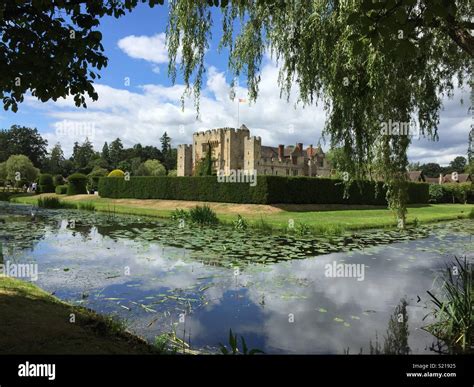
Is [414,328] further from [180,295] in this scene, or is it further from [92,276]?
[92,276]

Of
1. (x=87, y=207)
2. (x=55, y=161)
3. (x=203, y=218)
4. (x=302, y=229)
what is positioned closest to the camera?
(x=302, y=229)

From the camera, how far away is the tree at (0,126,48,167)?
95.8 metres

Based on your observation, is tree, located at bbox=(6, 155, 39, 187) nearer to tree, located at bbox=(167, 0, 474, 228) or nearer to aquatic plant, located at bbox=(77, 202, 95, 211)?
aquatic plant, located at bbox=(77, 202, 95, 211)

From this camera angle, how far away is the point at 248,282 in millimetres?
8227

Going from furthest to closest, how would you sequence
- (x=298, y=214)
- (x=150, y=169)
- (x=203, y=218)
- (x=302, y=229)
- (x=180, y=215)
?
(x=150, y=169), (x=298, y=214), (x=180, y=215), (x=203, y=218), (x=302, y=229)

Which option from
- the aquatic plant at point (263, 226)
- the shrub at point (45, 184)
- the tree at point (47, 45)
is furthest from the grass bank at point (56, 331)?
the shrub at point (45, 184)

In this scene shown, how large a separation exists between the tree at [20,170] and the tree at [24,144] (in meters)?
33.9

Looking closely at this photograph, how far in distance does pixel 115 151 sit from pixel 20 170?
50.2 metres

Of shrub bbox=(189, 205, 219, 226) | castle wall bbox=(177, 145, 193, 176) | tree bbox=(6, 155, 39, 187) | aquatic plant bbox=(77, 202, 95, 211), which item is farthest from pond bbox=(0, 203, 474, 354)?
tree bbox=(6, 155, 39, 187)

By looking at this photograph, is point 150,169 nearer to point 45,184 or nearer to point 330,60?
point 45,184

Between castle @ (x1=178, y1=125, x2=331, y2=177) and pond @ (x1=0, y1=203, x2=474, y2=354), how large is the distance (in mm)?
39174

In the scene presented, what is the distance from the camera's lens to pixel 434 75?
380 inches

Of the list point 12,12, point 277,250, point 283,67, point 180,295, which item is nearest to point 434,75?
point 283,67

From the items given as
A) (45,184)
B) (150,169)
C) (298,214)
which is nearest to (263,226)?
(298,214)
